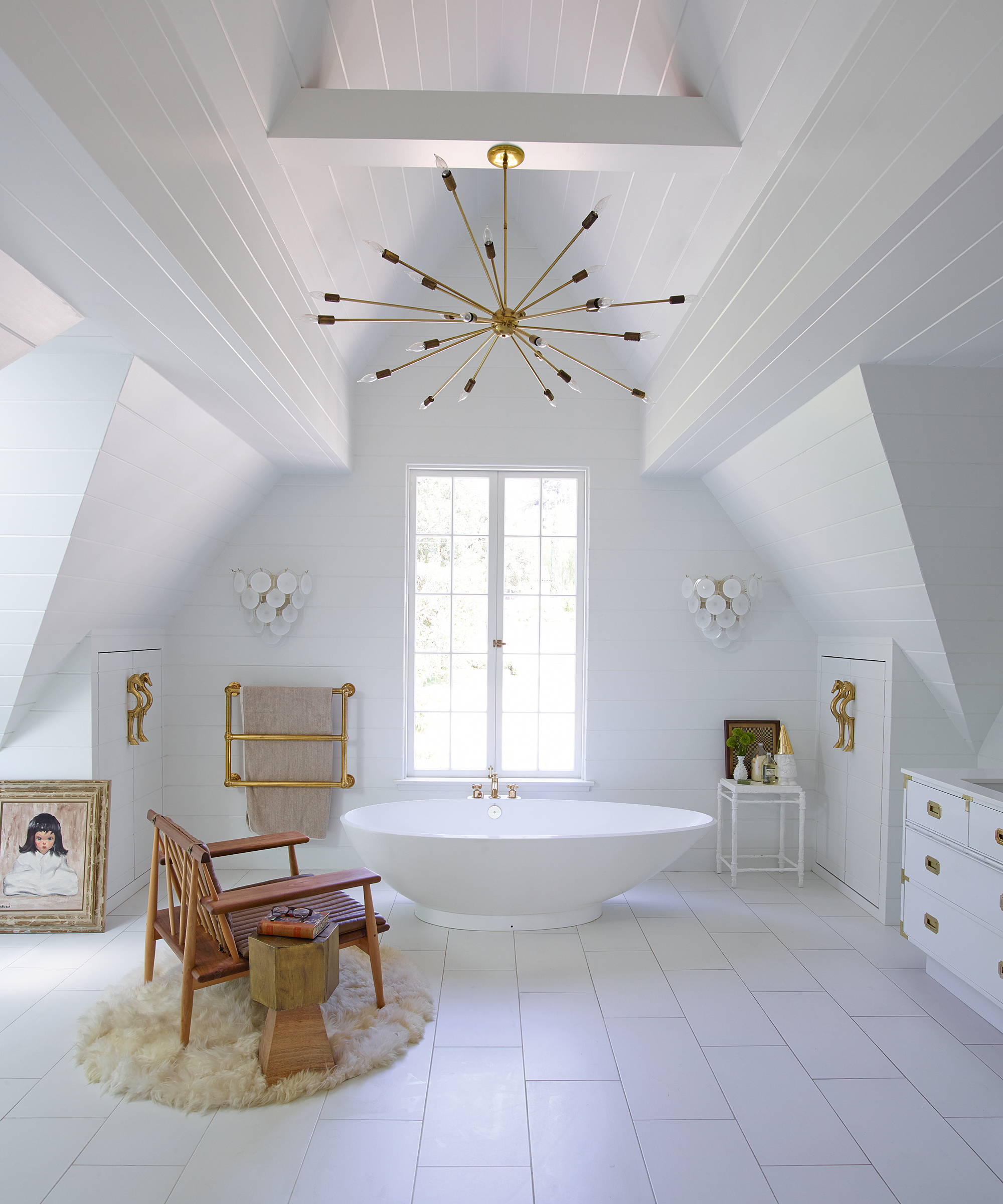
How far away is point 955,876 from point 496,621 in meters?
2.59

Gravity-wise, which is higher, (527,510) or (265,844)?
(527,510)

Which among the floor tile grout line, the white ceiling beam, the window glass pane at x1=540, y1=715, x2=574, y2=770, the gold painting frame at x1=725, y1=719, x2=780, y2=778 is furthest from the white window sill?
the white ceiling beam

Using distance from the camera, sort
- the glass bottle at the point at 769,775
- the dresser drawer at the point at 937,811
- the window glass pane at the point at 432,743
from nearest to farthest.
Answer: the dresser drawer at the point at 937,811, the glass bottle at the point at 769,775, the window glass pane at the point at 432,743

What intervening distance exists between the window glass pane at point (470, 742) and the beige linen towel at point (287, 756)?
713mm

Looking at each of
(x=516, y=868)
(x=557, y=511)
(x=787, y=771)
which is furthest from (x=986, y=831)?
(x=557, y=511)

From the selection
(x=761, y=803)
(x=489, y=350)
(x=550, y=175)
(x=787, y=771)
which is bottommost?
(x=761, y=803)

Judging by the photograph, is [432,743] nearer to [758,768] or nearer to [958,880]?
[758,768]

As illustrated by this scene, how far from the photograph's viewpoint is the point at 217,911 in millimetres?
2516

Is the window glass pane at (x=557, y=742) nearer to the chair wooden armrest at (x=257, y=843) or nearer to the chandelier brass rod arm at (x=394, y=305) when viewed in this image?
the chair wooden armrest at (x=257, y=843)

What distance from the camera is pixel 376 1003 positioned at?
9.43ft

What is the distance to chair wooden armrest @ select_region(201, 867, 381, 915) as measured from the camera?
8.43 feet

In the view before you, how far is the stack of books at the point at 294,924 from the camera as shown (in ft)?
8.34

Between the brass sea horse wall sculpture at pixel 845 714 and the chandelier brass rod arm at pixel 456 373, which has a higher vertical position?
the chandelier brass rod arm at pixel 456 373

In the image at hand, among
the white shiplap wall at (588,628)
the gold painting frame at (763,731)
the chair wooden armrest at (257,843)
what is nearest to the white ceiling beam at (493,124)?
the white shiplap wall at (588,628)
